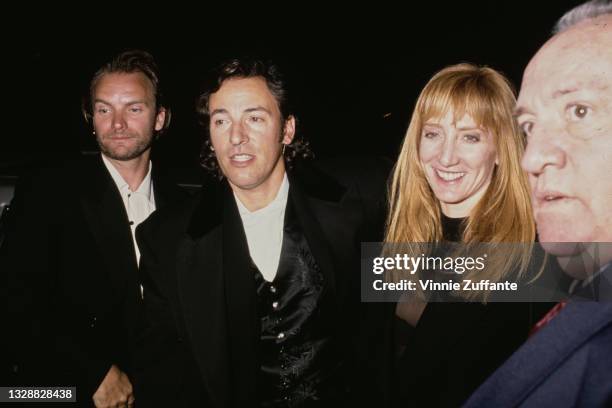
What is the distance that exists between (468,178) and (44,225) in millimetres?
2205

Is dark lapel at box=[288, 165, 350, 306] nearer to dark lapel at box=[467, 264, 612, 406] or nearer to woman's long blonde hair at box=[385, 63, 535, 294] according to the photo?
woman's long blonde hair at box=[385, 63, 535, 294]

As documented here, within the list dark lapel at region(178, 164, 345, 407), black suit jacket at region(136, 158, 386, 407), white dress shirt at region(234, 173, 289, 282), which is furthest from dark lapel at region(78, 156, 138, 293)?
white dress shirt at region(234, 173, 289, 282)

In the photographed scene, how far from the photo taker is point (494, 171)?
177 cm

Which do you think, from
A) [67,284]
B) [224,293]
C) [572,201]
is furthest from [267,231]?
[572,201]

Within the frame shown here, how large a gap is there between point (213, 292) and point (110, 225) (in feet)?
2.51

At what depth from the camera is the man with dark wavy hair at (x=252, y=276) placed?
1.94 meters

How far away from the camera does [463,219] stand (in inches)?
69.6

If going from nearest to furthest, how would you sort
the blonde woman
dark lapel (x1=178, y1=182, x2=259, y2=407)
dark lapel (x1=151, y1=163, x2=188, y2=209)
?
the blonde woman
dark lapel (x1=178, y1=182, x2=259, y2=407)
dark lapel (x1=151, y1=163, x2=188, y2=209)

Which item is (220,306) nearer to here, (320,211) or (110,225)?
(320,211)

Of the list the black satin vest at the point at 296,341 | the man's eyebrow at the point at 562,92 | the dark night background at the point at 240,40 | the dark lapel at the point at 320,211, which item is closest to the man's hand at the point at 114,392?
the black satin vest at the point at 296,341

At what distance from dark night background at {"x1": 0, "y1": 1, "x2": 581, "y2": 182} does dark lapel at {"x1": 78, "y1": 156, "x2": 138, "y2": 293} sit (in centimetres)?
260

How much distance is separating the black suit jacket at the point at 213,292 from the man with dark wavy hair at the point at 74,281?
0.23 m

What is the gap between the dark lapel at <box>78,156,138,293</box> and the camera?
7.14 feet

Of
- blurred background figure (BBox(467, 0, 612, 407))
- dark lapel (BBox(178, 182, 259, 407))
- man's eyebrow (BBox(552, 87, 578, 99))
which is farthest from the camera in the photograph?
dark lapel (BBox(178, 182, 259, 407))
